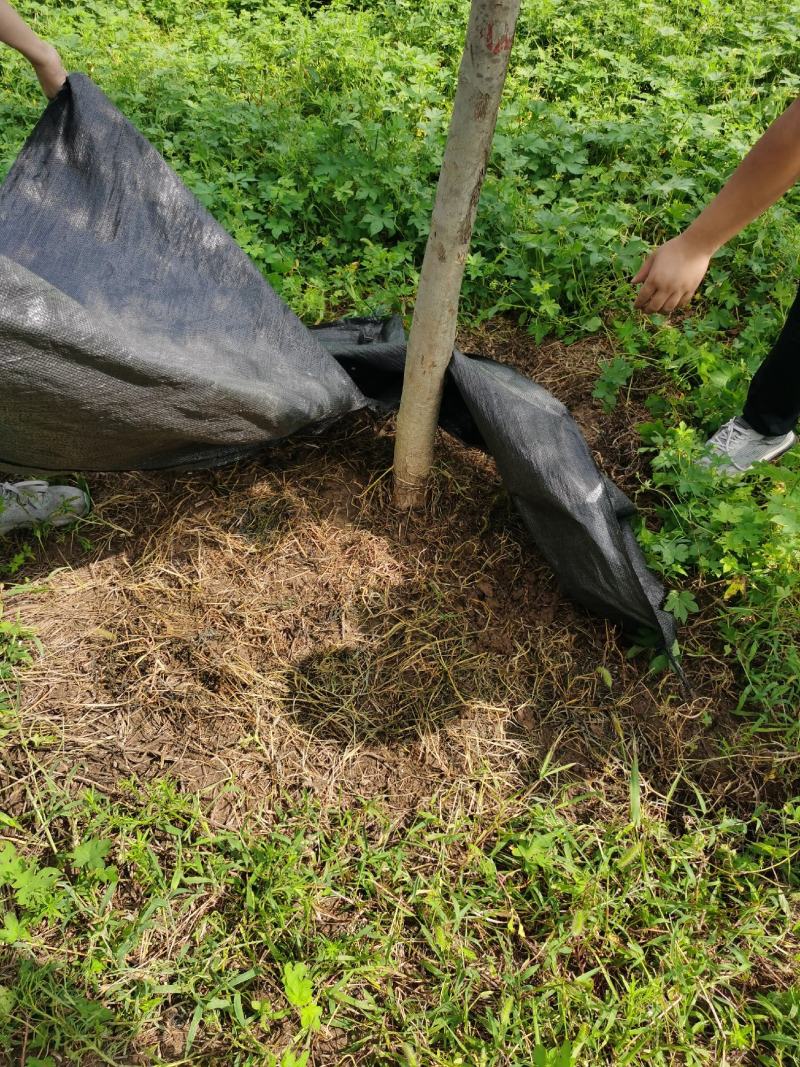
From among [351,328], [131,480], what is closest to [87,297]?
[131,480]

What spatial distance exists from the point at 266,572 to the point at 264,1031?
1.06 metres

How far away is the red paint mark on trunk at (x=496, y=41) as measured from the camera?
1355 mm

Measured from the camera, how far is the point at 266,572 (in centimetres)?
207

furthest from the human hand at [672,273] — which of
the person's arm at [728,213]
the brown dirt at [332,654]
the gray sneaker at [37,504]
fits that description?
the gray sneaker at [37,504]

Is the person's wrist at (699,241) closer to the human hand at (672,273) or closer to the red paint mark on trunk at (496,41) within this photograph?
the human hand at (672,273)

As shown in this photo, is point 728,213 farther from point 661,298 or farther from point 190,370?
point 190,370

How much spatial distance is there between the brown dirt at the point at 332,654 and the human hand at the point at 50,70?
109cm

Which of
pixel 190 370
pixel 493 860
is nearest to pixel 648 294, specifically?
pixel 190 370

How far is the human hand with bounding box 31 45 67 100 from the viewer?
202 cm

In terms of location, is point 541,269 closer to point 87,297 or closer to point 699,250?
point 699,250

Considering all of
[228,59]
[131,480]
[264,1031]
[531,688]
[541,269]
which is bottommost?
[264,1031]

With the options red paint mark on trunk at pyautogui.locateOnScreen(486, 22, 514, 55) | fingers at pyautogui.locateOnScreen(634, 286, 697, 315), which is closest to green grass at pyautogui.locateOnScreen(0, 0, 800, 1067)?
fingers at pyautogui.locateOnScreen(634, 286, 697, 315)

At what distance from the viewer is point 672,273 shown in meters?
1.68

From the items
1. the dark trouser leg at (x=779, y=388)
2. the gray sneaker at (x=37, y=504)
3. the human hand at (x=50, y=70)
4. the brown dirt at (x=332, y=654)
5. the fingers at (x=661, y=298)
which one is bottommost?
the brown dirt at (x=332, y=654)
